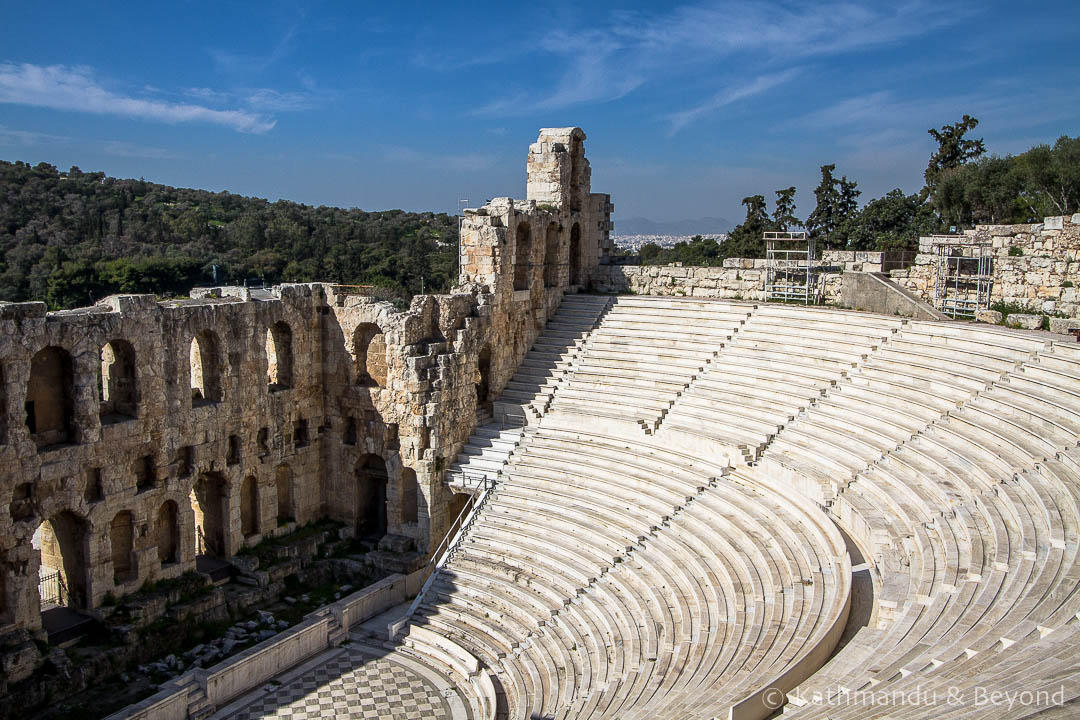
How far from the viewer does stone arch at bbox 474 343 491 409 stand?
22.7 m

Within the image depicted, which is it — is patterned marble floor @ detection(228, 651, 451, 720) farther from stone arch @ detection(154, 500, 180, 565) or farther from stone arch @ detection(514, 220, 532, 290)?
stone arch @ detection(514, 220, 532, 290)

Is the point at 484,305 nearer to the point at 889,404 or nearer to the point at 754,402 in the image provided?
the point at 754,402

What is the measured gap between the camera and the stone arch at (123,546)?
56.6ft

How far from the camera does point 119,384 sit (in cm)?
1759

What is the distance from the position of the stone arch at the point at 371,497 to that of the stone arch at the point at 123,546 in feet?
18.5

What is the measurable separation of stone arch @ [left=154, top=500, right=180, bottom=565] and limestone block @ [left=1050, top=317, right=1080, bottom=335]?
61.5ft

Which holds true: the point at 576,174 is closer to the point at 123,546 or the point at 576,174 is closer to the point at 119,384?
the point at 119,384

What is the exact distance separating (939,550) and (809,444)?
509cm

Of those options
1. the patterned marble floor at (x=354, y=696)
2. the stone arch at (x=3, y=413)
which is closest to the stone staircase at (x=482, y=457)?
the patterned marble floor at (x=354, y=696)

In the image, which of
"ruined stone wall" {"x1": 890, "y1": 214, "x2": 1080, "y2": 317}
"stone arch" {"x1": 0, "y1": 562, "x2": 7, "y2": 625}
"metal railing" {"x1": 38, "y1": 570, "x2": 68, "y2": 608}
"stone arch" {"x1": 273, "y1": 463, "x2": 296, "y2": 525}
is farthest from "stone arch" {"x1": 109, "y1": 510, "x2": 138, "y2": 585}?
"ruined stone wall" {"x1": 890, "y1": 214, "x2": 1080, "y2": 317}

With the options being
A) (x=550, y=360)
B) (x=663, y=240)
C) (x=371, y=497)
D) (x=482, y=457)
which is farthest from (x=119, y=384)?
(x=663, y=240)

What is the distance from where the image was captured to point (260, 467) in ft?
66.0

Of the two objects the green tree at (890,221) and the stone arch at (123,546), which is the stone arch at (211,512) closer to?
the stone arch at (123,546)

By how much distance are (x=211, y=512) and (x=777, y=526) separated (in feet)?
41.9
